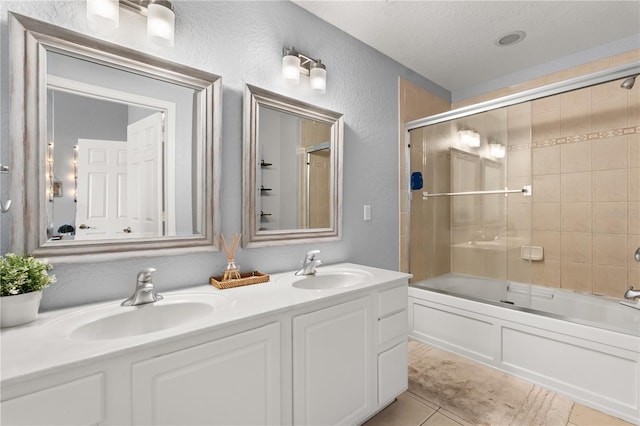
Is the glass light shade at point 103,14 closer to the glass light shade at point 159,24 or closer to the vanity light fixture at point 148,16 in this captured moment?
the vanity light fixture at point 148,16

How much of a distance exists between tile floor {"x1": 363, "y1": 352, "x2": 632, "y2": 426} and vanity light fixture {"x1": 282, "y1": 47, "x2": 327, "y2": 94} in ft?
6.32

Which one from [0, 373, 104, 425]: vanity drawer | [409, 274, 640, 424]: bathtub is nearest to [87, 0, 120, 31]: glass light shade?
[0, 373, 104, 425]: vanity drawer

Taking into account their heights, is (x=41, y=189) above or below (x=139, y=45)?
below

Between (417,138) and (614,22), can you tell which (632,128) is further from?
(417,138)

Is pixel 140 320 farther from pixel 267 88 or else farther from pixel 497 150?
pixel 497 150

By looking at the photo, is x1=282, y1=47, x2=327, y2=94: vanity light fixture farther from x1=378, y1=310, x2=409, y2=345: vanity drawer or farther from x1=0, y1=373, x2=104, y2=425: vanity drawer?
x1=0, y1=373, x2=104, y2=425: vanity drawer

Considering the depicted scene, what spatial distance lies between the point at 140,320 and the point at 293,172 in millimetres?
1092

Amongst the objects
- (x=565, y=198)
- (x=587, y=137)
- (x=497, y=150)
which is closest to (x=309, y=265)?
(x=497, y=150)

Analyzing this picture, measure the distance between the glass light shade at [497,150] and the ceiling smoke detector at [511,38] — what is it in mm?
772

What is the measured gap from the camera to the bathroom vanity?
2.44 feet

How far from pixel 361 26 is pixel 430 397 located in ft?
8.03

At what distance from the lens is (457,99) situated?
10.5 feet

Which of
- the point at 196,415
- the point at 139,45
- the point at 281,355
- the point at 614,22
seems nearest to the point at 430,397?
the point at 281,355

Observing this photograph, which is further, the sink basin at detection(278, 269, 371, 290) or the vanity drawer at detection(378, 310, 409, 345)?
the sink basin at detection(278, 269, 371, 290)
